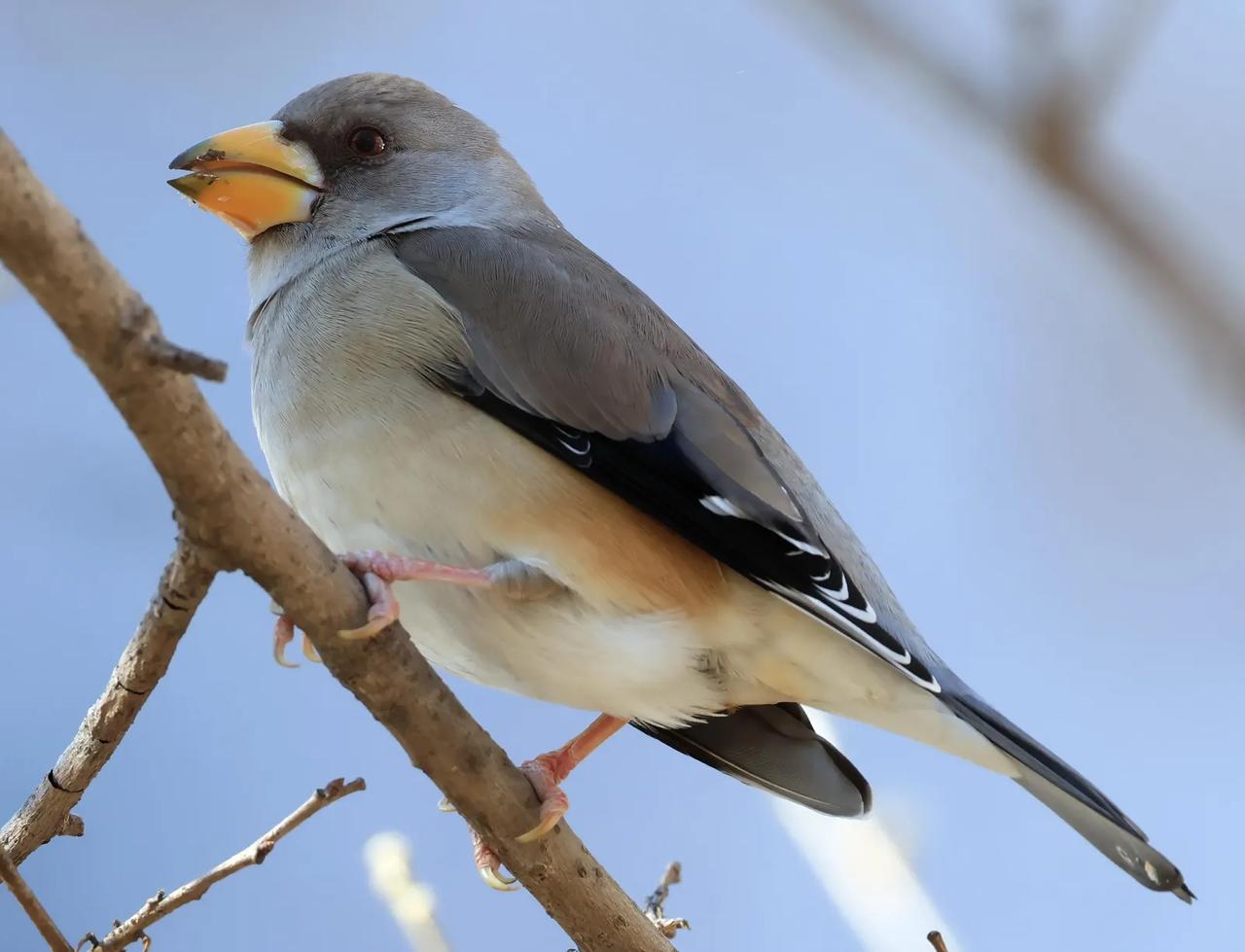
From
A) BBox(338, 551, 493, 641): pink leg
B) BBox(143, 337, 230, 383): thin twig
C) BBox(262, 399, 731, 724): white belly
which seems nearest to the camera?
BBox(143, 337, 230, 383): thin twig

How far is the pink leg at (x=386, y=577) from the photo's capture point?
2.24 m

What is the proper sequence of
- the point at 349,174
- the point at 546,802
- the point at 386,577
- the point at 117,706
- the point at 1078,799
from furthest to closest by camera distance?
the point at 349,174, the point at 1078,799, the point at 546,802, the point at 386,577, the point at 117,706

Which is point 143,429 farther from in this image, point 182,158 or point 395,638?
point 182,158

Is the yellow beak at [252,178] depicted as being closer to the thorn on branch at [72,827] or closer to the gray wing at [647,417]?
the gray wing at [647,417]

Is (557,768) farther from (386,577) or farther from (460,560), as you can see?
(386,577)

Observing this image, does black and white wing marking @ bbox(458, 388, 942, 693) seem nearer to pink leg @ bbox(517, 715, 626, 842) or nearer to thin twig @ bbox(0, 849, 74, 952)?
pink leg @ bbox(517, 715, 626, 842)

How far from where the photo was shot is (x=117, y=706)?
2295 mm

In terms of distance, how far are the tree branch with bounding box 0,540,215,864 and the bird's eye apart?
1.75 metres

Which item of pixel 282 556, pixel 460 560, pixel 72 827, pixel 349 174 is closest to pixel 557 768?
pixel 460 560

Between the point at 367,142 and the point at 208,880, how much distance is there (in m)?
2.01

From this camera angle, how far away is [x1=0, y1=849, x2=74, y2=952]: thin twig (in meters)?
2.08

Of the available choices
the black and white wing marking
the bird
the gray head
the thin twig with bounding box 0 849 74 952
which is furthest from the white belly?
the thin twig with bounding box 0 849 74 952

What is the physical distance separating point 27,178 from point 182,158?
66.3 inches

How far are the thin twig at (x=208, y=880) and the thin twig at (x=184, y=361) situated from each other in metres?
0.98
